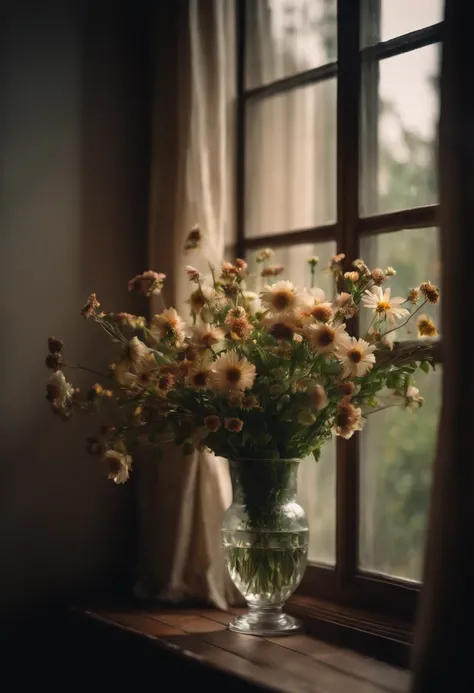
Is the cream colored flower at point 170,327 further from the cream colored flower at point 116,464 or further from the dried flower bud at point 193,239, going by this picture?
the cream colored flower at point 116,464

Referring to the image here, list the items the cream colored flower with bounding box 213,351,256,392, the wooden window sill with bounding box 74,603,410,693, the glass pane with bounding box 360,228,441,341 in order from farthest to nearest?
the glass pane with bounding box 360,228,441,341
the cream colored flower with bounding box 213,351,256,392
the wooden window sill with bounding box 74,603,410,693

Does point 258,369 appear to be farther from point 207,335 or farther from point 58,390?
point 58,390

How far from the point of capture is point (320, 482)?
216 cm

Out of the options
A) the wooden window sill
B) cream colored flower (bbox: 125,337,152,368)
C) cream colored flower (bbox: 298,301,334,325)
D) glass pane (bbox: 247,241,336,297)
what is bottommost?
the wooden window sill

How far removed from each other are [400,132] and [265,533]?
0.92m

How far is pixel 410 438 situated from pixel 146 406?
1.88 feet

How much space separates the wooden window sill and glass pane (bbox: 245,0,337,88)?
52.1 inches

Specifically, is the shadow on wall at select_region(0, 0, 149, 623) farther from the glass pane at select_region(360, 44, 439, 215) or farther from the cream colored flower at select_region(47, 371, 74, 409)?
the glass pane at select_region(360, 44, 439, 215)

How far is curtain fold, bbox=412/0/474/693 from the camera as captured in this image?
A: 134 cm

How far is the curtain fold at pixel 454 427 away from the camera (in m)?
1.34

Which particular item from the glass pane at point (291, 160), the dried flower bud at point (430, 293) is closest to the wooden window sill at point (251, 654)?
the dried flower bud at point (430, 293)

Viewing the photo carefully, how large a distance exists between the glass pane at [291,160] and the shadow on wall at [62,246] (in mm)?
308

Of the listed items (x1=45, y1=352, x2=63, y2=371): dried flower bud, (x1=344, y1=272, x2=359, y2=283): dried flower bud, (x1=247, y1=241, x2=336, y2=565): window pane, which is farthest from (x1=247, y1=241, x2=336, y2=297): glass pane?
(x1=45, y1=352, x2=63, y2=371): dried flower bud

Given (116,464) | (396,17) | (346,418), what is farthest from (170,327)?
(396,17)
